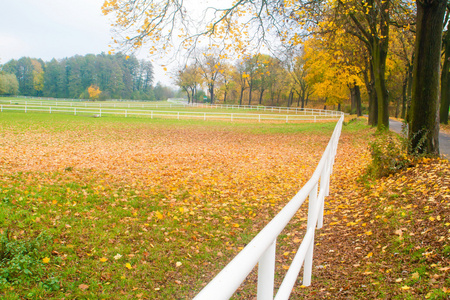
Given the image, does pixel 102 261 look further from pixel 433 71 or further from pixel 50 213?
pixel 433 71

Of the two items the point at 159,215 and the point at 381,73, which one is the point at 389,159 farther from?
the point at 381,73

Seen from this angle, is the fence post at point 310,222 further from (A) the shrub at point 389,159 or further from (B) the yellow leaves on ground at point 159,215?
(A) the shrub at point 389,159

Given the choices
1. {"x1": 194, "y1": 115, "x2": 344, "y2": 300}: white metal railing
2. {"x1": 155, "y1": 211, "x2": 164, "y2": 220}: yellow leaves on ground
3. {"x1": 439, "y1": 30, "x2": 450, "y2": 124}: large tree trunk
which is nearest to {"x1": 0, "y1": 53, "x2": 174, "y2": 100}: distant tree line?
{"x1": 439, "y1": 30, "x2": 450, "y2": 124}: large tree trunk

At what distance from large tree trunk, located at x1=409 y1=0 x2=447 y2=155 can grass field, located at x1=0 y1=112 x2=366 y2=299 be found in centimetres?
332

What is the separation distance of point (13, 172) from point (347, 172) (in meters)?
9.87

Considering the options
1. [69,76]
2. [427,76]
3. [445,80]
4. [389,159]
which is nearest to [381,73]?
[445,80]

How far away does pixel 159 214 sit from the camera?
6316 millimetres

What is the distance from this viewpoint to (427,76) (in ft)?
25.5

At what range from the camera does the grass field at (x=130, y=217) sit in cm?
411

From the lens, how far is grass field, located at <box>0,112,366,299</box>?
13.5 feet

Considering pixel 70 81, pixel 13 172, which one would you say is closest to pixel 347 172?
pixel 13 172

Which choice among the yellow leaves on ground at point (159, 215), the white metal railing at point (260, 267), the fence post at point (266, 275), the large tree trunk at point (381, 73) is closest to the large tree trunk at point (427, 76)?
the yellow leaves on ground at point (159, 215)

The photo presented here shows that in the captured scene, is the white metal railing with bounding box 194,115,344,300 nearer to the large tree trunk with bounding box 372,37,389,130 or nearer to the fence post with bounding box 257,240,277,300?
the fence post with bounding box 257,240,277,300

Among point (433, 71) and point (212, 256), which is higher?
point (433, 71)
